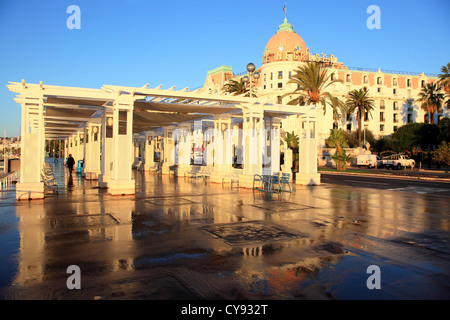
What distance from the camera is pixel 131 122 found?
13844mm

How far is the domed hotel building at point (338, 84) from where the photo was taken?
72.0 m

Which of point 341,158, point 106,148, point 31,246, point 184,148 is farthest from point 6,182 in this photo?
point 341,158

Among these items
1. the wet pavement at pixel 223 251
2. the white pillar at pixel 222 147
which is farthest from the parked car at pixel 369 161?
the wet pavement at pixel 223 251

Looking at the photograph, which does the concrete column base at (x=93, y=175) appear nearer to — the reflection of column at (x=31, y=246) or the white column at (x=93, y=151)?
the white column at (x=93, y=151)

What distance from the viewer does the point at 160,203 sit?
39.1ft

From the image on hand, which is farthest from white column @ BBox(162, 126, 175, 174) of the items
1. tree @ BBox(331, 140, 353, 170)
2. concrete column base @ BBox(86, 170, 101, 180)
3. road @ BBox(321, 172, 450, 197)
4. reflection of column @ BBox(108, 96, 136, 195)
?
tree @ BBox(331, 140, 353, 170)

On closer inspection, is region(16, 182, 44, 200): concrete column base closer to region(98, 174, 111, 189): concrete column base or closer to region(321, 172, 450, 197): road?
region(98, 174, 111, 189): concrete column base

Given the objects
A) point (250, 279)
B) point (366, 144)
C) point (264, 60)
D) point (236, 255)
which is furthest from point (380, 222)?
point (264, 60)

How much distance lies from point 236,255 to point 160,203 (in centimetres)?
647

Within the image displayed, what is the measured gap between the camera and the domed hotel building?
2835 inches

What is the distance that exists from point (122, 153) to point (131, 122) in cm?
135

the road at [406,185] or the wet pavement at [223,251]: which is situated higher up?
the road at [406,185]

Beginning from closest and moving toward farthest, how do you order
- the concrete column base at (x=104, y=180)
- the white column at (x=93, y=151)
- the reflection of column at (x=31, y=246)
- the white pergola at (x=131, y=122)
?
the reflection of column at (x=31, y=246)
the white pergola at (x=131, y=122)
the concrete column base at (x=104, y=180)
the white column at (x=93, y=151)
